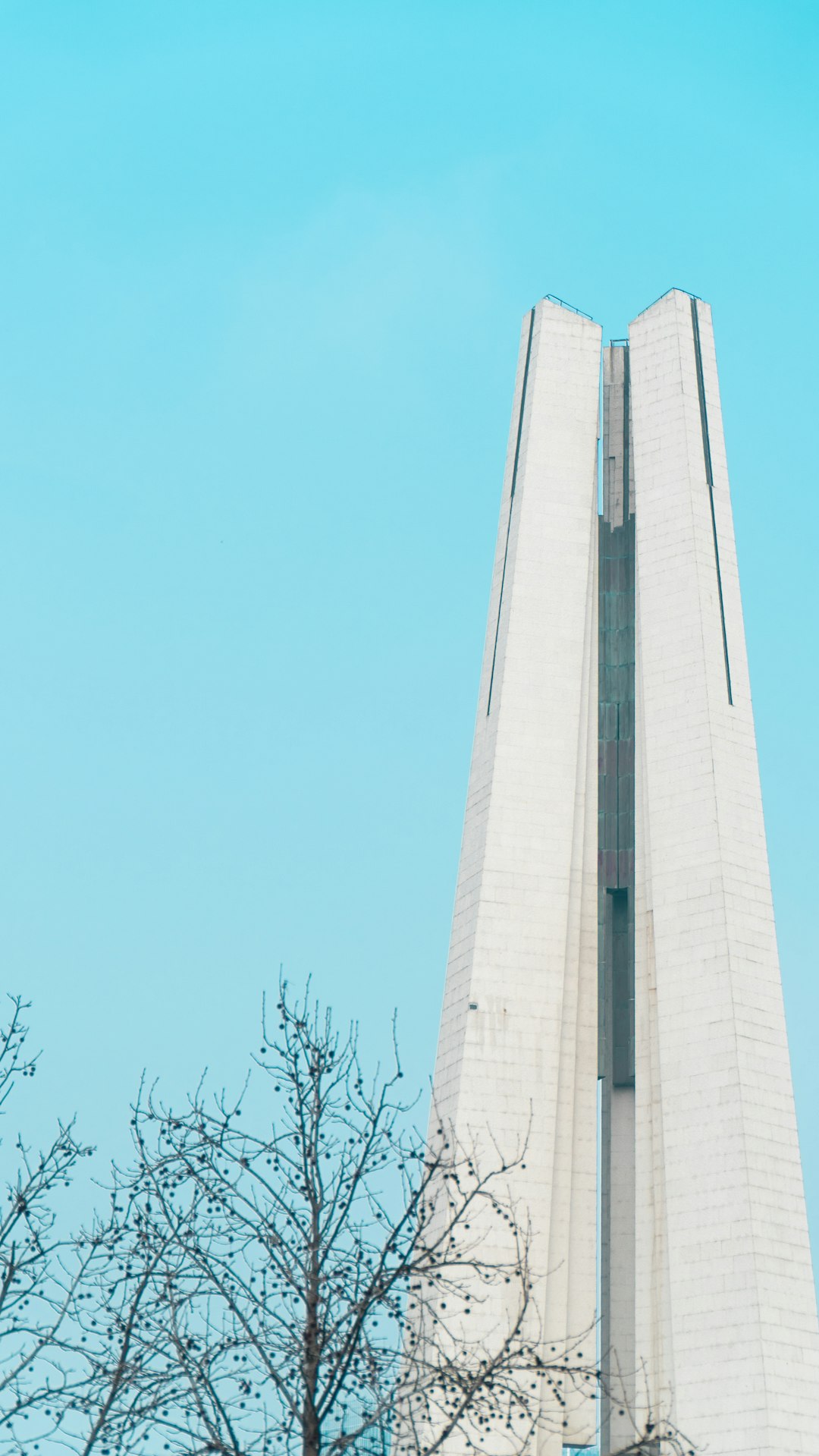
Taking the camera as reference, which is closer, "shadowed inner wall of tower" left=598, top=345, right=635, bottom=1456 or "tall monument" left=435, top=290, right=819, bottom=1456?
"tall monument" left=435, top=290, right=819, bottom=1456

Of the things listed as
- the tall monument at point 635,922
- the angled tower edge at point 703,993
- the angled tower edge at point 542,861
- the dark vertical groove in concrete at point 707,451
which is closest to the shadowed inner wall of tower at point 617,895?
the tall monument at point 635,922

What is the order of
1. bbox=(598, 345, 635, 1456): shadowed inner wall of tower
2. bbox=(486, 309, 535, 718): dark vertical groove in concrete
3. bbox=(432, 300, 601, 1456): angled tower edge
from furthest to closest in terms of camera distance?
bbox=(486, 309, 535, 718): dark vertical groove in concrete → bbox=(598, 345, 635, 1456): shadowed inner wall of tower → bbox=(432, 300, 601, 1456): angled tower edge

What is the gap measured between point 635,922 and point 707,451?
9337mm

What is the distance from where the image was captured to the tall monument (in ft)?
91.7

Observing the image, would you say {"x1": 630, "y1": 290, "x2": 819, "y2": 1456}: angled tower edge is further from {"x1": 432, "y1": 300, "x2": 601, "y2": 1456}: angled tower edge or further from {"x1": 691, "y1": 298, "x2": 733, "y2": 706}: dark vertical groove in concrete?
{"x1": 432, "y1": 300, "x2": 601, "y2": 1456}: angled tower edge

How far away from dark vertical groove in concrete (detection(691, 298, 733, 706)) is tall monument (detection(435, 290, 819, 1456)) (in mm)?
75

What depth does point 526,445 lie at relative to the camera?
35125 mm

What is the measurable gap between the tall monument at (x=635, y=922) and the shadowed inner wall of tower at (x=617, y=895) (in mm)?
47

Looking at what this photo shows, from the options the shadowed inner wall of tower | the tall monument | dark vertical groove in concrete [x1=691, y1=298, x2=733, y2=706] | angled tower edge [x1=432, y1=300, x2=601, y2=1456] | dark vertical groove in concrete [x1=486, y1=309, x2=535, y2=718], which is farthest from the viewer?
dark vertical groove in concrete [x1=486, y1=309, x2=535, y2=718]

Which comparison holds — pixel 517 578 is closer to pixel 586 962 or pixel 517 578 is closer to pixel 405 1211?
pixel 586 962

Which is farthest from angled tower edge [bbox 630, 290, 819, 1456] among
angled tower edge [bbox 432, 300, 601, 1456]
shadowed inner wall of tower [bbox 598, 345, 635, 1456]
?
angled tower edge [bbox 432, 300, 601, 1456]

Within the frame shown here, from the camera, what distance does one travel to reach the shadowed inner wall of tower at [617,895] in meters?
30.4

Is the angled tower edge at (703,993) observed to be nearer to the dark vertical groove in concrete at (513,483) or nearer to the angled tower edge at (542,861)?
the angled tower edge at (542,861)

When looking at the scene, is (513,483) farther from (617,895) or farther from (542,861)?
(617,895)
